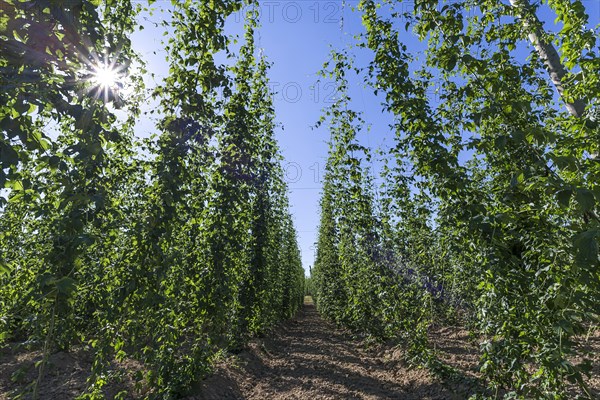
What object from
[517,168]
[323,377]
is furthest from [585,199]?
[323,377]

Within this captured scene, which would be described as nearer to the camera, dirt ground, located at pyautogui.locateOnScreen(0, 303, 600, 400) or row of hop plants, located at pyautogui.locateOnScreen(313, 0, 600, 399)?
row of hop plants, located at pyautogui.locateOnScreen(313, 0, 600, 399)

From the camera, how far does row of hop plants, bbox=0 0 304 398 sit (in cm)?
204

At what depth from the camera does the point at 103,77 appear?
2.47 meters

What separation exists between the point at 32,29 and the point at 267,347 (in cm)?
1087

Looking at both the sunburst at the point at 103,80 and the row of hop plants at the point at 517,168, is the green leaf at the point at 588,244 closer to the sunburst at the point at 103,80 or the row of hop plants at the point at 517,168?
the row of hop plants at the point at 517,168

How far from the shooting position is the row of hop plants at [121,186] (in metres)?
2.04

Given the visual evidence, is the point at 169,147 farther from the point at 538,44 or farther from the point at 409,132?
the point at 538,44

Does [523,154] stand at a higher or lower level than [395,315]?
higher

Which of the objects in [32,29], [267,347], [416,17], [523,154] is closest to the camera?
[32,29]

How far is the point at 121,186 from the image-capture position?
5.85m

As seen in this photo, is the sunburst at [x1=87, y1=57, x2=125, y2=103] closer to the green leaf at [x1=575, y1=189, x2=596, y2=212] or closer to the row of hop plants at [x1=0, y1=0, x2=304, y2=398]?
the row of hop plants at [x1=0, y1=0, x2=304, y2=398]

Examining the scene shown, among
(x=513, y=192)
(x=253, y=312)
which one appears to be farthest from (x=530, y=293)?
(x=253, y=312)

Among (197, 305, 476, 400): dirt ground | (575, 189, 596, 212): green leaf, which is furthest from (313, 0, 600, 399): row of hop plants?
(197, 305, 476, 400): dirt ground

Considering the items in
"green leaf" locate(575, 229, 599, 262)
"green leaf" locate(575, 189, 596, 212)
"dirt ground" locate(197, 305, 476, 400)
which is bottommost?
"dirt ground" locate(197, 305, 476, 400)
